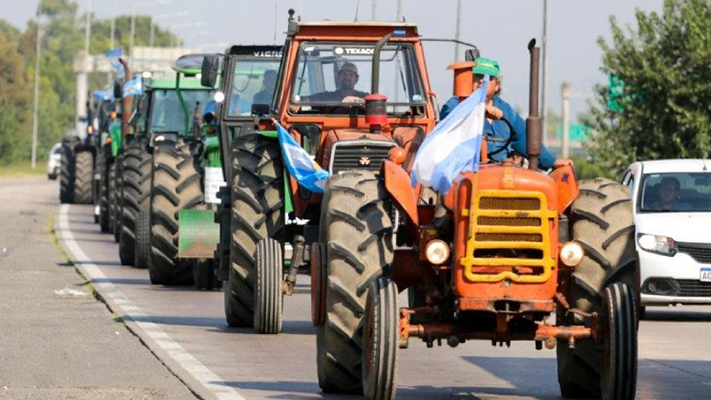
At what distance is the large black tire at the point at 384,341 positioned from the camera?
11359 mm

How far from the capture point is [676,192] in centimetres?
2136

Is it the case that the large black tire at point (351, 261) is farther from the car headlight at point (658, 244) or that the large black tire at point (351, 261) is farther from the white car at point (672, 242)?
the car headlight at point (658, 244)

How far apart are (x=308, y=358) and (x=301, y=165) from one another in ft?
6.95

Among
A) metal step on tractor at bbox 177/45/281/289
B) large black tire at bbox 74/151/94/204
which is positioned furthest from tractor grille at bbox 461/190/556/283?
large black tire at bbox 74/151/94/204

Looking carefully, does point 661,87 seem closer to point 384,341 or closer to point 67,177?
point 67,177

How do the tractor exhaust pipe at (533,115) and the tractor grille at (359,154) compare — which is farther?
the tractor grille at (359,154)

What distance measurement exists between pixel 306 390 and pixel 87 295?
9.04 meters

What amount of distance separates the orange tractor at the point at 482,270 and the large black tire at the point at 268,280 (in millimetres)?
4200

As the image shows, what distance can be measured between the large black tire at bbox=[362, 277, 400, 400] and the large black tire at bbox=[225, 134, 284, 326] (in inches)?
224

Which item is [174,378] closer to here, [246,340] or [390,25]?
[246,340]

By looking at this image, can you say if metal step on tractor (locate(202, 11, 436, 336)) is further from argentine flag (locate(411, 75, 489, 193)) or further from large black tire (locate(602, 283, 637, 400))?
large black tire (locate(602, 283, 637, 400))

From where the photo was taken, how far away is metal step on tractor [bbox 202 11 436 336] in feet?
54.9

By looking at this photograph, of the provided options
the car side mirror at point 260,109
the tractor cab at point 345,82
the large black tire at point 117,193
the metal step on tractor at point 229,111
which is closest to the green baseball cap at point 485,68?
the tractor cab at point 345,82

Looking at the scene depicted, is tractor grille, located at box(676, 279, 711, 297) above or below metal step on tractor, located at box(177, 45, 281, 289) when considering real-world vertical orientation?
below
